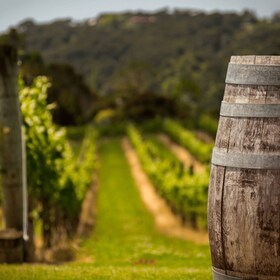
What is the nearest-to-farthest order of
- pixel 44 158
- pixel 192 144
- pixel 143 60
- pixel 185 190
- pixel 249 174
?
pixel 249 174 < pixel 44 158 < pixel 185 190 < pixel 192 144 < pixel 143 60

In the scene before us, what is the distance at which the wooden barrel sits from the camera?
7.15m

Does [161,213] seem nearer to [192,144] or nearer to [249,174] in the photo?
[192,144]

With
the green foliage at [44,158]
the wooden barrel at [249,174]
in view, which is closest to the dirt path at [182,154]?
the green foliage at [44,158]

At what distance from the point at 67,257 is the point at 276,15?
143 meters

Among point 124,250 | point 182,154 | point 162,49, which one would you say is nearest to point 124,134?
point 182,154

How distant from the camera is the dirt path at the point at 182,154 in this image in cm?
4393

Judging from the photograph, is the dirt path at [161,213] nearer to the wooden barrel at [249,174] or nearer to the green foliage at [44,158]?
the green foliage at [44,158]

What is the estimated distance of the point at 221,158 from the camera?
292 inches

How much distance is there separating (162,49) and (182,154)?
105 meters

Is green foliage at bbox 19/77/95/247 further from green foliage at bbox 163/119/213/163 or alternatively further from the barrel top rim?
green foliage at bbox 163/119/213/163

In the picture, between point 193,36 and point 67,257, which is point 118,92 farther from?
point 67,257

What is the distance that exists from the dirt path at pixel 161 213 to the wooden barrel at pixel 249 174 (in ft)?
54.3

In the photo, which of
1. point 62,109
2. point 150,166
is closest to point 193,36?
point 62,109

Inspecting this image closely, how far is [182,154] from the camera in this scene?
53.8 metres
